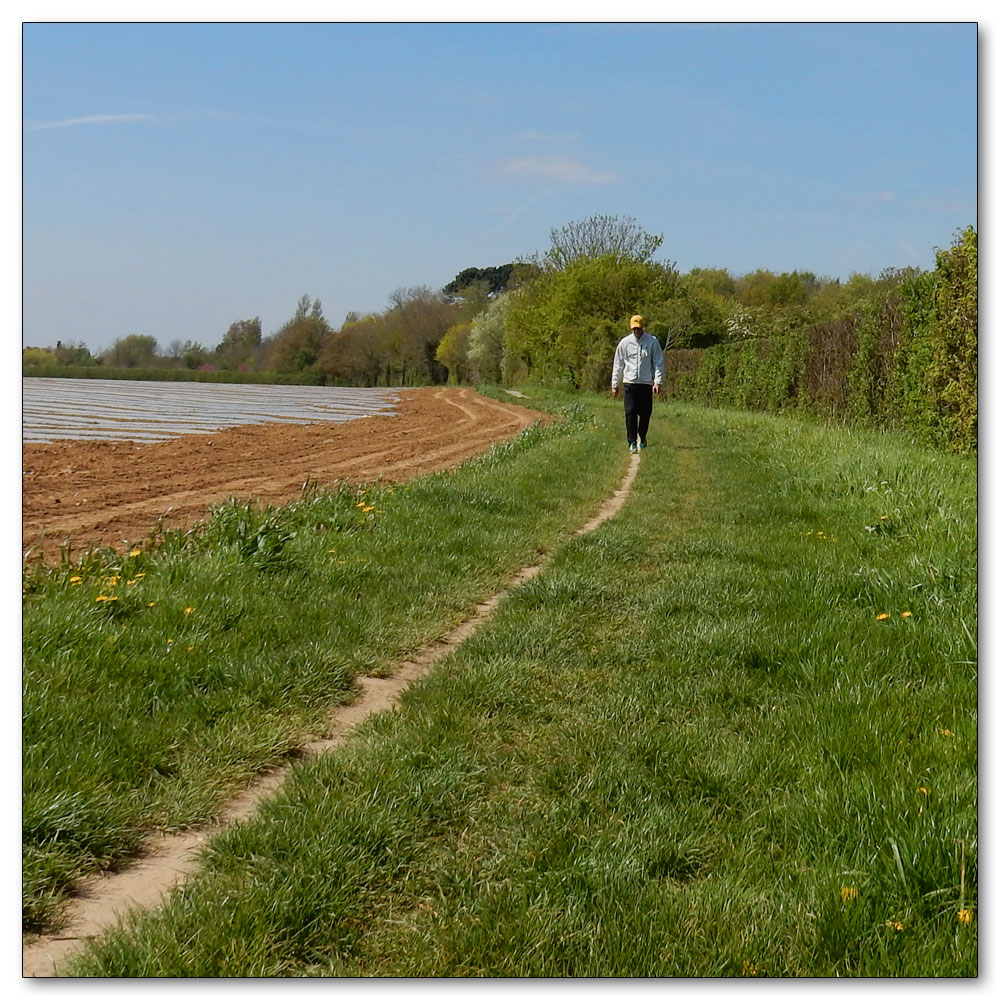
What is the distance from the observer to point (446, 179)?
3895mm

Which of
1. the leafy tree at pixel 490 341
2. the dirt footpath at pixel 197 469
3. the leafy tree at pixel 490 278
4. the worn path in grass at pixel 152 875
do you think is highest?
the leafy tree at pixel 490 278

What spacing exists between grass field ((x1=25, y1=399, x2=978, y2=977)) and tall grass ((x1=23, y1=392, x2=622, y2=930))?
0.03 m

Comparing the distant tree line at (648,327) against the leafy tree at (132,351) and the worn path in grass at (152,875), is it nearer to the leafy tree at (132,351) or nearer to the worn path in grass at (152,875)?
the leafy tree at (132,351)

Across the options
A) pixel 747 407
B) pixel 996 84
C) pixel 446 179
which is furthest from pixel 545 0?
pixel 747 407

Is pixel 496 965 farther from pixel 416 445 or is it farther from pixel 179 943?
pixel 416 445

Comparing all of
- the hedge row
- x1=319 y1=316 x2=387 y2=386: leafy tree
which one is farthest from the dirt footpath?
the hedge row

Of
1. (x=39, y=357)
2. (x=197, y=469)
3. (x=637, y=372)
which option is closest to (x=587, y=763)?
(x=39, y=357)

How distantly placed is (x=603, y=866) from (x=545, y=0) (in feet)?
10.2

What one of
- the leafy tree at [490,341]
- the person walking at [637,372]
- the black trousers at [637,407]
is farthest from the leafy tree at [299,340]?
the leafy tree at [490,341]

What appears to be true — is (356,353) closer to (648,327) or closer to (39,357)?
(39,357)

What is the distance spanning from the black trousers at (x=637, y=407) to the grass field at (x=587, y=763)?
6.62 meters

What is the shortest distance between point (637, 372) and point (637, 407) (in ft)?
2.22

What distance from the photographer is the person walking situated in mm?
12938

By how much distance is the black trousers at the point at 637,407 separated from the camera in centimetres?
1327
